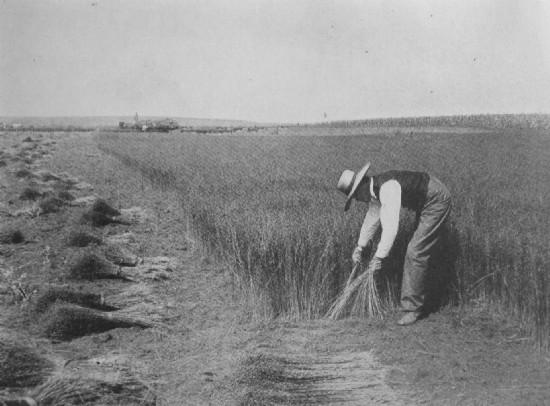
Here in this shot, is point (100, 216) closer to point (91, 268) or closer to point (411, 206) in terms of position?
point (91, 268)

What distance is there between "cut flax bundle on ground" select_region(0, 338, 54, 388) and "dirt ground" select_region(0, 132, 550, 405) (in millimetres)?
71

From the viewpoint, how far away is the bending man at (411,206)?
3990 millimetres

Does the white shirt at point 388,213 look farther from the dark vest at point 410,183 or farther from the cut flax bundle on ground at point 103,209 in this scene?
the cut flax bundle on ground at point 103,209

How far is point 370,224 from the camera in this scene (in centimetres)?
440

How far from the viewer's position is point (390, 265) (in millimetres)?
4648

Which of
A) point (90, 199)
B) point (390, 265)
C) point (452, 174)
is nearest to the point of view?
point (390, 265)

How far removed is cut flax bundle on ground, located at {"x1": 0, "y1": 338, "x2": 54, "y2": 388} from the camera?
3.26 meters

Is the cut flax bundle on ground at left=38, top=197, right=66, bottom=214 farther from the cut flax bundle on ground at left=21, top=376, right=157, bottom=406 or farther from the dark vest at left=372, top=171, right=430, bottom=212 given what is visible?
the dark vest at left=372, top=171, right=430, bottom=212

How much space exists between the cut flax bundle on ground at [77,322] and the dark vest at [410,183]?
7.74 ft

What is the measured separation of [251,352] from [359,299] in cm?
112

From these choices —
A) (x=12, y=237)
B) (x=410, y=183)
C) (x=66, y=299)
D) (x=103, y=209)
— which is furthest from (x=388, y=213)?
(x=103, y=209)

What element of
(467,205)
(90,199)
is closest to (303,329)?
(467,205)

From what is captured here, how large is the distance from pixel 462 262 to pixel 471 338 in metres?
0.78

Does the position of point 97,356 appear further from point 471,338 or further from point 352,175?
point 471,338
